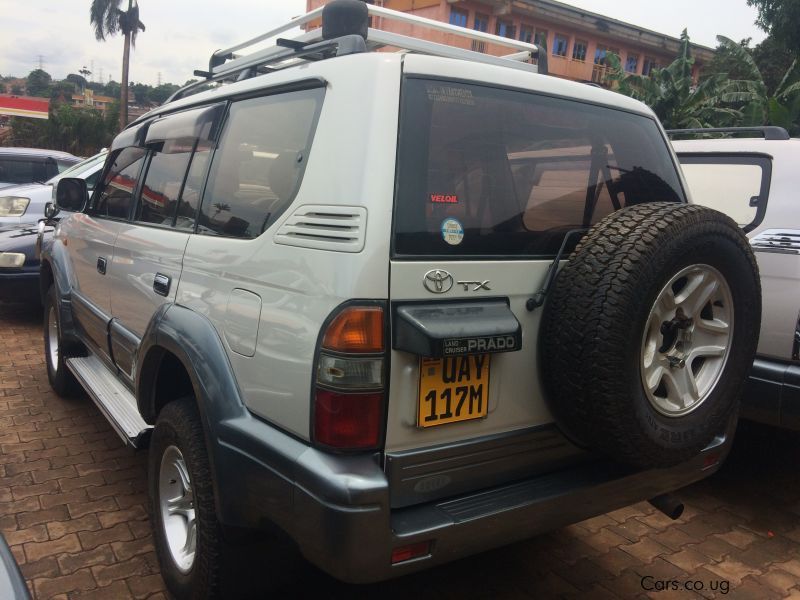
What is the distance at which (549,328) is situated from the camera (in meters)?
2.05

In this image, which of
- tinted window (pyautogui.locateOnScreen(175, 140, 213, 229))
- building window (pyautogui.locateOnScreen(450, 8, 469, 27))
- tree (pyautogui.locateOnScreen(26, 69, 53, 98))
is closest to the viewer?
tinted window (pyautogui.locateOnScreen(175, 140, 213, 229))

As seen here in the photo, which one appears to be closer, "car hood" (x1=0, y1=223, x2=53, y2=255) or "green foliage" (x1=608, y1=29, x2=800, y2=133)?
"car hood" (x1=0, y1=223, x2=53, y2=255)

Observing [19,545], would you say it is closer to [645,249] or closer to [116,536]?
[116,536]

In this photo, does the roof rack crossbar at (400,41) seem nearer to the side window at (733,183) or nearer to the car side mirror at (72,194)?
the car side mirror at (72,194)

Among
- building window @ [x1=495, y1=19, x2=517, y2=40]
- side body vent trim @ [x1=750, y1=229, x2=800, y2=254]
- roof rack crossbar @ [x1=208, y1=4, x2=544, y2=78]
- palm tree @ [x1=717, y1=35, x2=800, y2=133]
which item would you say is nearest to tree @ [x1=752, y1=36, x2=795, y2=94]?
palm tree @ [x1=717, y1=35, x2=800, y2=133]

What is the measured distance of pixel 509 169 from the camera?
214cm

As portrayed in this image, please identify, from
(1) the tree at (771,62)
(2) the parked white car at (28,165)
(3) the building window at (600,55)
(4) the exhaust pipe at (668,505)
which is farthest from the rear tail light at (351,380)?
(3) the building window at (600,55)

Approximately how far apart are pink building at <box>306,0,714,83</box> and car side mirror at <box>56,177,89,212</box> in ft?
89.5

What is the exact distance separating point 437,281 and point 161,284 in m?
1.30

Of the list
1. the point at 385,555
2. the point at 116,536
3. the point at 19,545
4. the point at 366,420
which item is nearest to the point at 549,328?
the point at 366,420

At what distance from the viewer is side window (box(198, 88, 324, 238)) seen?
2090 millimetres

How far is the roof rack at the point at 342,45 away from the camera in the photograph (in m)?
2.34

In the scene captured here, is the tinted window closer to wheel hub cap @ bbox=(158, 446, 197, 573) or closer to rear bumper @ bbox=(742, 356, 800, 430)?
wheel hub cap @ bbox=(158, 446, 197, 573)

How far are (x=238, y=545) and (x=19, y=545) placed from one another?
1.30m
